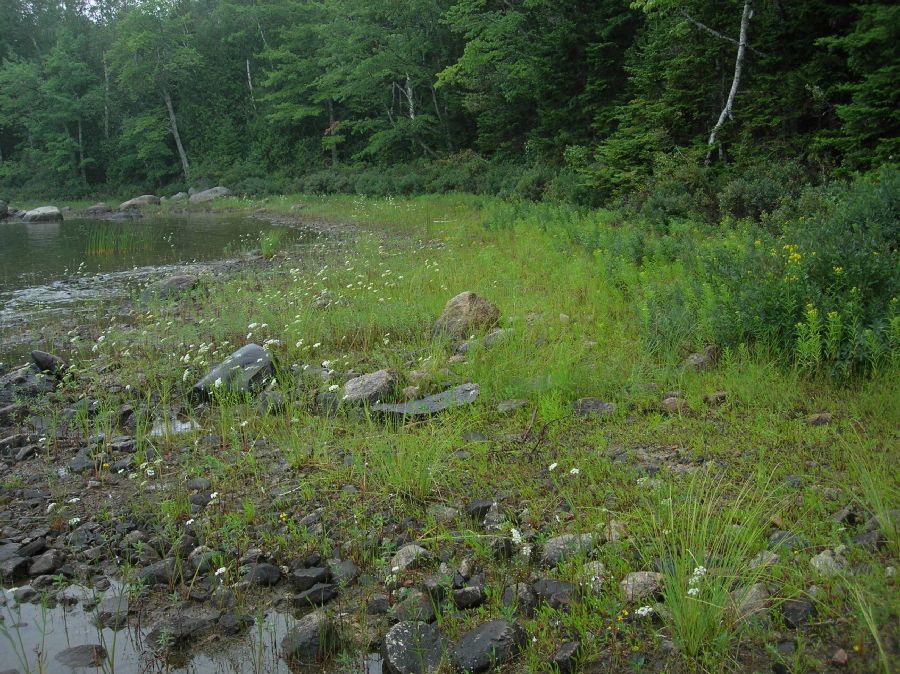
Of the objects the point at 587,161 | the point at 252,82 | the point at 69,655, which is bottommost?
the point at 69,655

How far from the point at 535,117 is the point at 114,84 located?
36.1 metres

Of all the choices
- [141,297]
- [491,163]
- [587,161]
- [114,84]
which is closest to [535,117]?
[491,163]

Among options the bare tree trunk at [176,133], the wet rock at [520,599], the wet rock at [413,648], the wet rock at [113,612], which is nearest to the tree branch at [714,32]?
the wet rock at [520,599]

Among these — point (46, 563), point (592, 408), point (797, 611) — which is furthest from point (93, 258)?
point (797, 611)

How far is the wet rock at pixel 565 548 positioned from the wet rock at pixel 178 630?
1.67 m

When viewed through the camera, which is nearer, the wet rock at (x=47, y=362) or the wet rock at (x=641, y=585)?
the wet rock at (x=641, y=585)

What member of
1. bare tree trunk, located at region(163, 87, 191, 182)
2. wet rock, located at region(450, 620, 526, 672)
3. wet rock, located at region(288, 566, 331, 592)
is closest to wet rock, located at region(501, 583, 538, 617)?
wet rock, located at region(450, 620, 526, 672)

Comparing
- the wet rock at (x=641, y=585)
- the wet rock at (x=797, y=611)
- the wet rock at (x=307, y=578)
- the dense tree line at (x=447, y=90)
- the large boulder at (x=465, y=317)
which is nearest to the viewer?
the wet rock at (x=797, y=611)

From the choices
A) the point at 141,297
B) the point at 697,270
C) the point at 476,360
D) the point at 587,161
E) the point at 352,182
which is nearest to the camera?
the point at 476,360

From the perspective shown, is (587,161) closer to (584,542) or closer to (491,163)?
(491,163)

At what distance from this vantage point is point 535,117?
25.1 metres

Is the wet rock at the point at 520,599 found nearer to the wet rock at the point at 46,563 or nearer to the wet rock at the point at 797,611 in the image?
the wet rock at the point at 797,611

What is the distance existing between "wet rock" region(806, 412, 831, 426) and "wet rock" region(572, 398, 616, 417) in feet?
4.09

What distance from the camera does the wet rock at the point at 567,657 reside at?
8.44 feet
